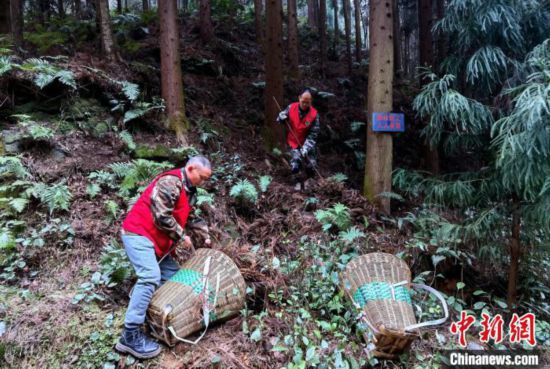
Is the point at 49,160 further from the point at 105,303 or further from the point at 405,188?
the point at 405,188

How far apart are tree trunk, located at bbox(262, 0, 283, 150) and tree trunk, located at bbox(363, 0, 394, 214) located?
2551mm

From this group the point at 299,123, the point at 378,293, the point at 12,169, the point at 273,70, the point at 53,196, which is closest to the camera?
the point at 378,293

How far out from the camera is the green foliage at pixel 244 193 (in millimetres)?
6102

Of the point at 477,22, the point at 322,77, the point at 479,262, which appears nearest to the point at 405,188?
the point at 479,262

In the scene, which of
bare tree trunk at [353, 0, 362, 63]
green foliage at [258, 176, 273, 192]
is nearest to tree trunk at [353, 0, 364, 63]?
bare tree trunk at [353, 0, 362, 63]

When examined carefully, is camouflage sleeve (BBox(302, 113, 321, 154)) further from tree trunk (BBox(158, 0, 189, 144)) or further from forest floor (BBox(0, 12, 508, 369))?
tree trunk (BBox(158, 0, 189, 144))

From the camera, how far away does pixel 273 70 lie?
8.58 m

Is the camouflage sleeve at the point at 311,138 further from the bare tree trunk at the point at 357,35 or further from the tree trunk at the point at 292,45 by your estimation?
the bare tree trunk at the point at 357,35

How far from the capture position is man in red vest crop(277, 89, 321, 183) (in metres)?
7.12

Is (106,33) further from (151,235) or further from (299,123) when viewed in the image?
(151,235)

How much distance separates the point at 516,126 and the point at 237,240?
154 inches

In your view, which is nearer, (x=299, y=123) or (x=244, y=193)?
(x=244, y=193)

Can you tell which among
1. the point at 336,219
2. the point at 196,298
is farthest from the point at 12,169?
the point at 336,219
